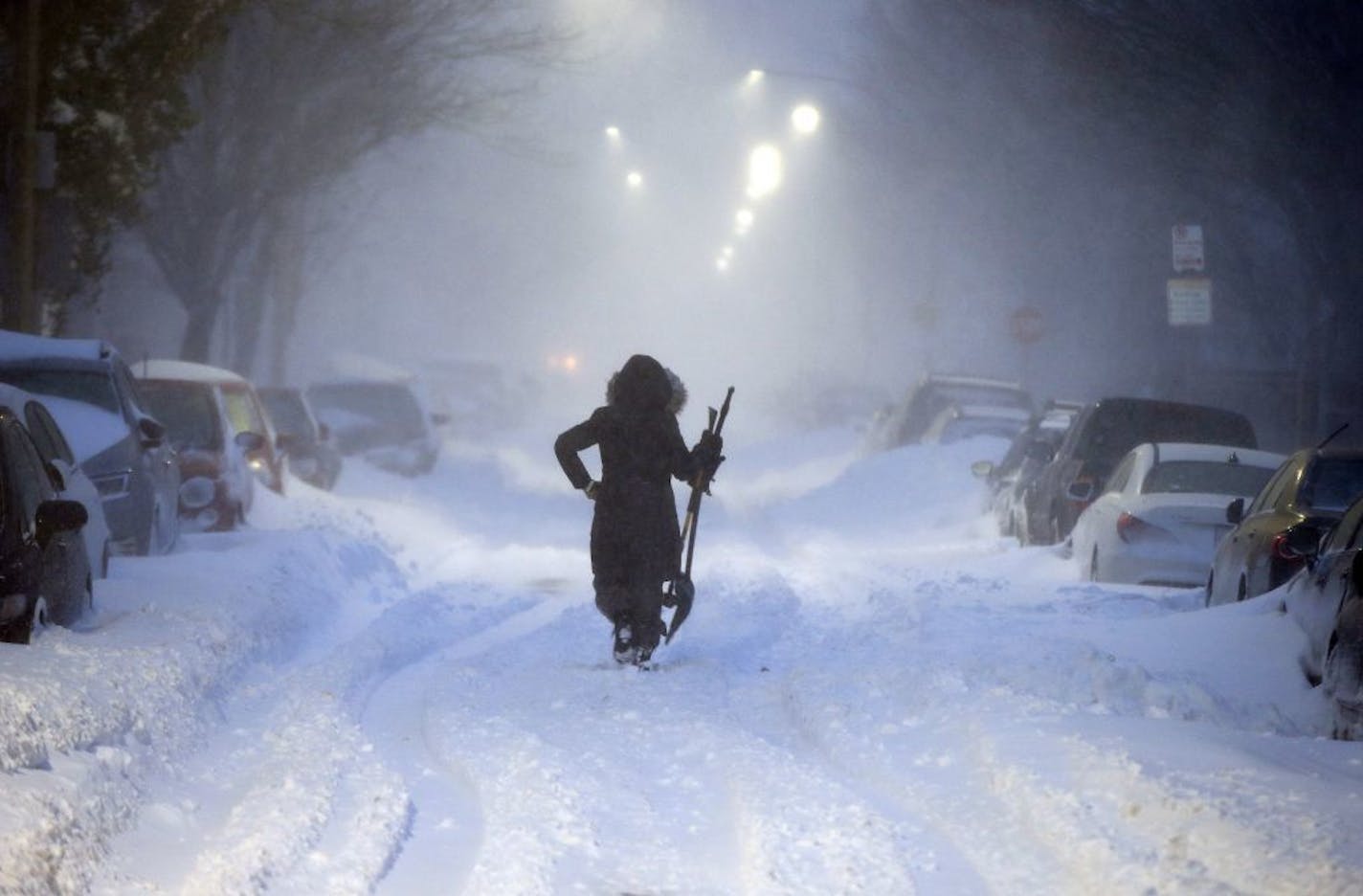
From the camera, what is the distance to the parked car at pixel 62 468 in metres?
10.4

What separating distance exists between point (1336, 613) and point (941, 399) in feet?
→ 73.8

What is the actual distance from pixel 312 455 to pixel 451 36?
7.43 metres

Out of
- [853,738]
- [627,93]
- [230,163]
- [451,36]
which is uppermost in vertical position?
[627,93]

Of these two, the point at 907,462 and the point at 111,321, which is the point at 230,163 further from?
the point at 111,321

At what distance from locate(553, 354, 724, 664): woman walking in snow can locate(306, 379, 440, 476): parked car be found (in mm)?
17763

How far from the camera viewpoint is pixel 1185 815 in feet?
20.4

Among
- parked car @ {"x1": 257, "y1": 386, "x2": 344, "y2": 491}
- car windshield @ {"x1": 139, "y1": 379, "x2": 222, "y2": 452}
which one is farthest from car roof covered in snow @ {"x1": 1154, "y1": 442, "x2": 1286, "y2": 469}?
parked car @ {"x1": 257, "y1": 386, "x2": 344, "y2": 491}

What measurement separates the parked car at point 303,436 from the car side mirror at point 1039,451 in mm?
7909

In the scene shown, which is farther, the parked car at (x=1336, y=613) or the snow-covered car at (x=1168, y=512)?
the snow-covered car at (x=1168, y=512)

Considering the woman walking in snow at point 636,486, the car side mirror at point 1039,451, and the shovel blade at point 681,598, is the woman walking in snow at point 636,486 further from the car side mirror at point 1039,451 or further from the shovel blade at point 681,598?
the car side mirror at point 1039,451

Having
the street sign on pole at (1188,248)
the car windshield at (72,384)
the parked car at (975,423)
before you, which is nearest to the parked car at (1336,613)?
the car windshield at (72,384)

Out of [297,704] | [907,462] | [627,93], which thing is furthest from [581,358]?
[297,704]

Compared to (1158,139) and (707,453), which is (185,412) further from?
(1158,139)

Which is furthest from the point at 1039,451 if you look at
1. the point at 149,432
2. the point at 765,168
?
the point at 765,168
